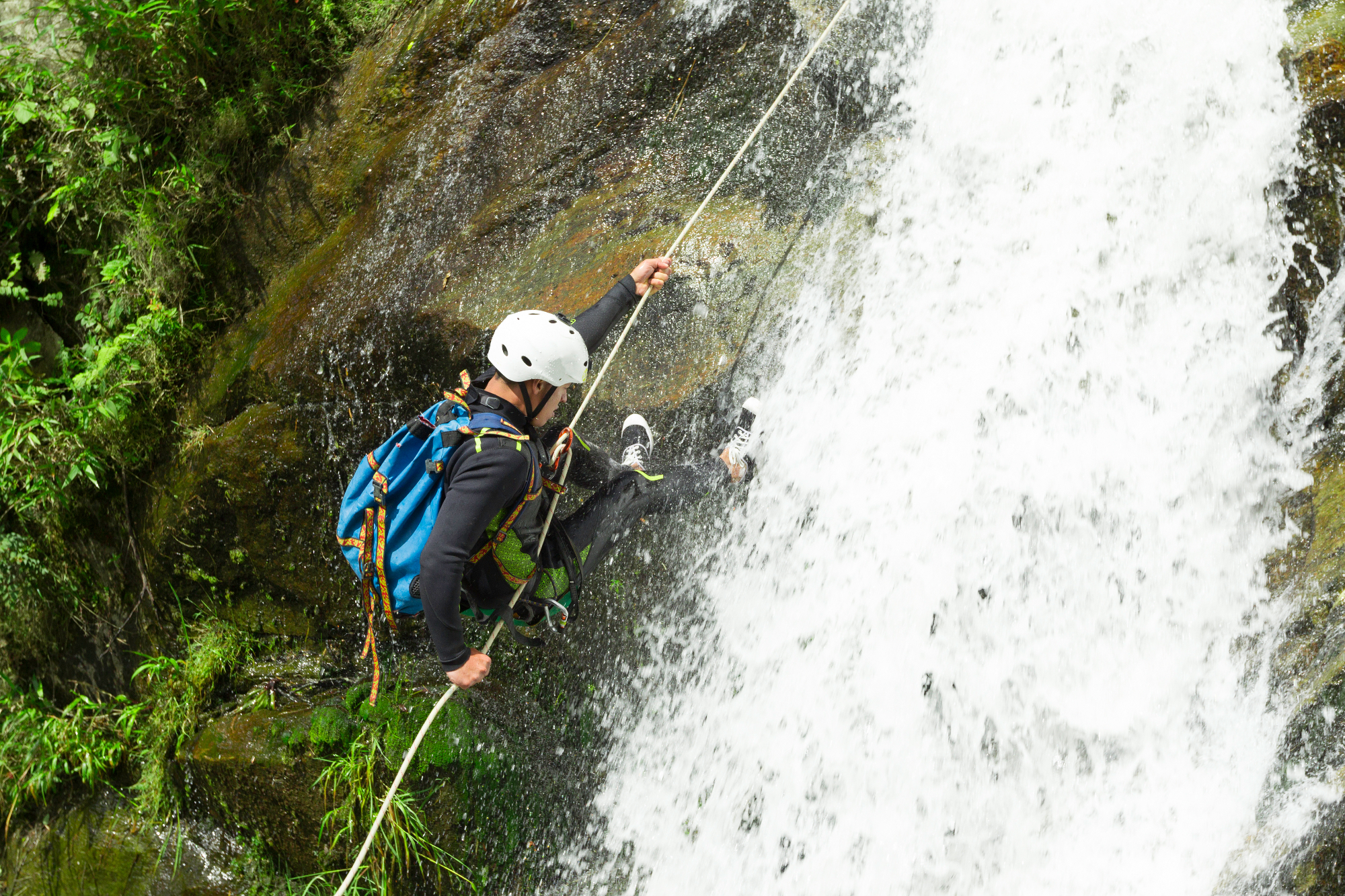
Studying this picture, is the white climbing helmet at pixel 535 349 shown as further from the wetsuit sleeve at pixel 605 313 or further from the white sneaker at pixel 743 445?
the white sneaker at pixel 743 445

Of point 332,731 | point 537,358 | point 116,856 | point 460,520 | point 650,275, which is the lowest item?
point 116,856

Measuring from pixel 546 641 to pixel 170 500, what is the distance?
8.94 feet

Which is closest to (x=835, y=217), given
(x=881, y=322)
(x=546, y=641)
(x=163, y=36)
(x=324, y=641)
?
(x=881, y=322)

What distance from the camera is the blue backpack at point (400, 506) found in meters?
3.17

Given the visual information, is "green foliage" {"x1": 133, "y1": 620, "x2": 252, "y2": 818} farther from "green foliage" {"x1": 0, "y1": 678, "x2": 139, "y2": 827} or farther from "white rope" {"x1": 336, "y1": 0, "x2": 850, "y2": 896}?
"white rope" {"x1": 336, "y1": 0, "x2": 850, "y2": 896}

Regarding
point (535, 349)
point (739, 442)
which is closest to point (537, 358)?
point (535, 349)

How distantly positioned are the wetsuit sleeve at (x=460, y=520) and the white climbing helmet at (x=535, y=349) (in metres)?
0.35

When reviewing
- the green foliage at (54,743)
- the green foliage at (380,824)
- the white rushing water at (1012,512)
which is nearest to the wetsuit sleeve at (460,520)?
the white rushing water at (1012,512)

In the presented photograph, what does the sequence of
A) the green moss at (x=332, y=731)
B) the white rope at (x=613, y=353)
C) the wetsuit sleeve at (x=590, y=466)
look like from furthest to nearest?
the green moss at (x=332, y=731)
the wetsuit sleeve at (x=590, y=466)
the white rope at (x=613, y=353)

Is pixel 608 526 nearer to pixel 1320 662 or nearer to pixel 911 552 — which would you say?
pixel 911 552

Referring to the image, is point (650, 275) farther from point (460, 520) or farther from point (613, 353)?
point (460, 520)

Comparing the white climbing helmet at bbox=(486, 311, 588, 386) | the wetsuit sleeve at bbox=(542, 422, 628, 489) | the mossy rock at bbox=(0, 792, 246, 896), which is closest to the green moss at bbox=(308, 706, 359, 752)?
the mossy rock at bbox=(0, 792, 246, 896)

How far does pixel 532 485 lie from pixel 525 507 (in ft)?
0.44

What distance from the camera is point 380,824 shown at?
431 cm
